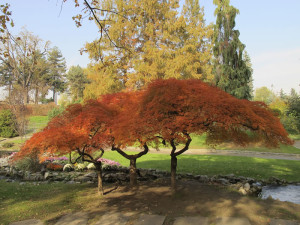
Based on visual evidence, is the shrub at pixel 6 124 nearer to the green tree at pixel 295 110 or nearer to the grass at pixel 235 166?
the grass at pixel 235 166

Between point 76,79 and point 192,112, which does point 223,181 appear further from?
point 76,79

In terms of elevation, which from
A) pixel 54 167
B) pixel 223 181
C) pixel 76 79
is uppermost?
pixel 76 79

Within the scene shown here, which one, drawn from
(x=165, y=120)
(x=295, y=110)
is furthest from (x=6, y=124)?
(x=295, y=110)

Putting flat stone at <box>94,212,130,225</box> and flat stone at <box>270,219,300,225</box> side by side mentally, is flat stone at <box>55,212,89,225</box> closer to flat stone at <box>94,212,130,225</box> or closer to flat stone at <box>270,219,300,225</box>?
flat stone at <box>94,212,130,225</box>

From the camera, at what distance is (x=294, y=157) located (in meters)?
15.1

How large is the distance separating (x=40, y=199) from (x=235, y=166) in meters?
9.37

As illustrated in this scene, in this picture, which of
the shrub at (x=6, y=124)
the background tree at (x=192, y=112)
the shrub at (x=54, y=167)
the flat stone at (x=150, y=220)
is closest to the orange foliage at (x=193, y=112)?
the background tree at (x=192, y=112)

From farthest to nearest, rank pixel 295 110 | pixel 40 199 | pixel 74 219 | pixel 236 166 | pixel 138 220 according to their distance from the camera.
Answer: pixel 295 110 < pixel 236 166 < pixel 40 199 < pixel 74 219 < pixel 138 220

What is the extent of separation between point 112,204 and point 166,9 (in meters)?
20.0

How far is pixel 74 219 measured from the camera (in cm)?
553

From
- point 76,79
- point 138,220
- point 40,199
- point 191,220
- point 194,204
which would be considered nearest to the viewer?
point 191,220

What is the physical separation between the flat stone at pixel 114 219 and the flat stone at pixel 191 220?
3.81ft

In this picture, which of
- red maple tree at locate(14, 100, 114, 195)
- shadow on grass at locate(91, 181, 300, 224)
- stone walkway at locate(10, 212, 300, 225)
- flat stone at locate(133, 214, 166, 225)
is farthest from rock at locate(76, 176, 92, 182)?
flat stone at locate(133, 214, 166, 225)

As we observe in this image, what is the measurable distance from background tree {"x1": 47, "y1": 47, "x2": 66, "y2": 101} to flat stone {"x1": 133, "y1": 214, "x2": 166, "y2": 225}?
53951mm
